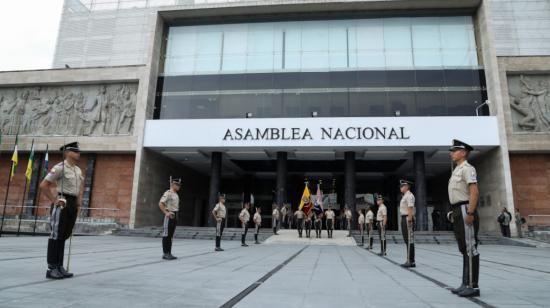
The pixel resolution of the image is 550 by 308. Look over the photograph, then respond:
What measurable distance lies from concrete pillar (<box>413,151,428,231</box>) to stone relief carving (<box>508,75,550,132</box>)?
6.21 metres

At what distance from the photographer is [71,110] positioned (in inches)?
1024

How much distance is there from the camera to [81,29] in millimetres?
39750

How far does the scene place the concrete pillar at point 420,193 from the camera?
22.4 metres

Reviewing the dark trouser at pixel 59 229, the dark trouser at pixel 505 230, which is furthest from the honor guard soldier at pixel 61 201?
the dark trouser at pixel 505 230

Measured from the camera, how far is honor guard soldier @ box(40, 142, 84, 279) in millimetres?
5086

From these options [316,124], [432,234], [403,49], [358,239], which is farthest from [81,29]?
[432,234]

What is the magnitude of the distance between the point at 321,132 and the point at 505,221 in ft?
38.5

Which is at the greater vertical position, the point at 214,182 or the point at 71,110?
the point at 71,110

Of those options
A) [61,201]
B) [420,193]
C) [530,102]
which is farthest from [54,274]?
[530,102]

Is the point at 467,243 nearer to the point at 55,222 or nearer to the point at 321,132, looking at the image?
the point at 55,222

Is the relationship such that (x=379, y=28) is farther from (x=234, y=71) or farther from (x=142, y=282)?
(x=142, y=282)

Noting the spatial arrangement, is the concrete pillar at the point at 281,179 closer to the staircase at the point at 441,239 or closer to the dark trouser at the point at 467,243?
the staircase at the point at 441,239

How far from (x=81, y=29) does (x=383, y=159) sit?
36.3 m

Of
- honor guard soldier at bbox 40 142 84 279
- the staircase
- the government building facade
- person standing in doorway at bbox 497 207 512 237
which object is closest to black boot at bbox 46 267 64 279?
honor guard soldier at bbox 40 142 84 279
